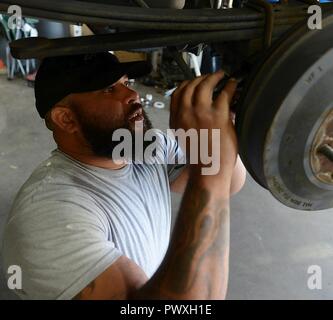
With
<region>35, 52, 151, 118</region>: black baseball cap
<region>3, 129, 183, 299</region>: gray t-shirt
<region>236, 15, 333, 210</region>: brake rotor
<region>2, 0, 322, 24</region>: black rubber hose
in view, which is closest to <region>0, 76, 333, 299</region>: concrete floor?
<region>3, 129, 183, 299</region>: gray t-shirt

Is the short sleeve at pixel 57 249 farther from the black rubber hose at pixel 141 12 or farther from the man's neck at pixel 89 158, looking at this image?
the black rubber hose at pixel 141 12

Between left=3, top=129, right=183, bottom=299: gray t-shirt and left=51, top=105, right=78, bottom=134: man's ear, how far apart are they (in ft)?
0.19

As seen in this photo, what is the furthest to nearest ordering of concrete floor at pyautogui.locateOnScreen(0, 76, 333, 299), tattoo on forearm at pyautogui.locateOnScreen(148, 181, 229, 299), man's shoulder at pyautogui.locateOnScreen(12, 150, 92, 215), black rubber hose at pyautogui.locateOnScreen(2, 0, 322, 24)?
concrete floor at pyautogui.locateOnScreen(0, 76, 333, 299), man's shoulder at pyautogui.locateOnScreen(12, 150, 92, 215), tattoo on forearm at pyautogui.locateOnScreen(148, 181, 229, 299), black rubber hose at pyautogui.locateOnScreen(2, 0, 322, 24)

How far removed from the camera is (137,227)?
2.70 feet

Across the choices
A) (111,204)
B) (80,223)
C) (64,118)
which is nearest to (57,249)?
(80,223)

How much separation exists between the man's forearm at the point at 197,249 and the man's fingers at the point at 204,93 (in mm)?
103

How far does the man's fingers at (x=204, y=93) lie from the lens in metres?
0.53

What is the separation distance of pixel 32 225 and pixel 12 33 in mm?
2206

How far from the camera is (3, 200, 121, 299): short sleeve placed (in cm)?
64

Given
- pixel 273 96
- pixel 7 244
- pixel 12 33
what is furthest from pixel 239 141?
pixel 12 33

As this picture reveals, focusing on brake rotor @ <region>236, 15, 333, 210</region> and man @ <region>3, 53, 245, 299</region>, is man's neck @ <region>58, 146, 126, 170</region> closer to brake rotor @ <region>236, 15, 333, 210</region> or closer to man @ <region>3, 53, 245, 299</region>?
man @ <region>3, 53, 245, 299</region>

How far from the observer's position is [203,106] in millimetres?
526

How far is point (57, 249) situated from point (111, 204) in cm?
17

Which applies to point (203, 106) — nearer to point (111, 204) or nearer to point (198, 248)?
point (198, 248)
